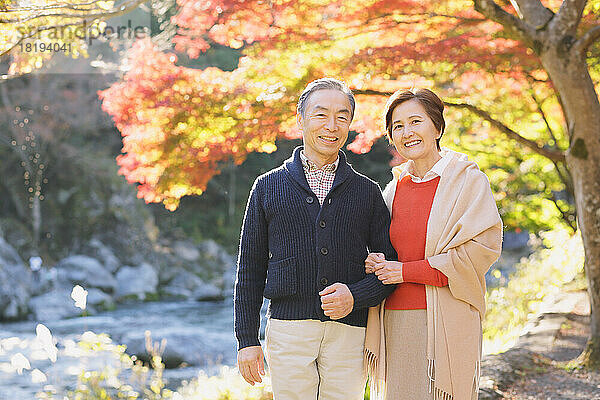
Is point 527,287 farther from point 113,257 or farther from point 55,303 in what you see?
point 113,257

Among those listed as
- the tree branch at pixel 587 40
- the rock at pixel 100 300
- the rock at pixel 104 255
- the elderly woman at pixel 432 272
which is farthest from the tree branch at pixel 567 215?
the rock at pixel 104 255

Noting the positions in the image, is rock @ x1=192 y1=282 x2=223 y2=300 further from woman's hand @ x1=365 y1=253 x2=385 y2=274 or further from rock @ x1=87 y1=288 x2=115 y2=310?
woman's hand @ x1=365 y1=253 x2=385 y2=274

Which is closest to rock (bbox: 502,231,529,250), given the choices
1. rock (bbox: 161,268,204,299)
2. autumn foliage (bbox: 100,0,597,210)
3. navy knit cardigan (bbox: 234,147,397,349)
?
rock (bbox: 161,268,204,299)

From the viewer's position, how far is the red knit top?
1868 millimetres

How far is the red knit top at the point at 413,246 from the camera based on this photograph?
1868 mm

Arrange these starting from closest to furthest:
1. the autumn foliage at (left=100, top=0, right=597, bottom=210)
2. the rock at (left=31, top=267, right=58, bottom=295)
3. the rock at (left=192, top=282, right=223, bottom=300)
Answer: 1. the autumn foliage at (left=100, top=0, right=597, bottom=210)
2. the rock at (left=31, top=267, right=58, bottom=295)
3. the rock at (left=192, top=282, right=223, bottom=300)

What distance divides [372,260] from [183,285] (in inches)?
462

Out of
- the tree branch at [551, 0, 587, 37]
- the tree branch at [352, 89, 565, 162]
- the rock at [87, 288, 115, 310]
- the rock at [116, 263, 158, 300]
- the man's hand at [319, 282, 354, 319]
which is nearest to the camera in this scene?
the man's hand at [319, 282, 354, 319]

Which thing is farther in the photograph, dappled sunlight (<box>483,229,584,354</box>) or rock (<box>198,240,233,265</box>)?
rock (<box>198,240,233,265</box>)

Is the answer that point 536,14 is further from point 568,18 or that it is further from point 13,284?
point 13,284

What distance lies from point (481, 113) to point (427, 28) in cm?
73

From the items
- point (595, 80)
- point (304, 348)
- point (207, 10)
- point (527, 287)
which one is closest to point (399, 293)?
point (304, 348)

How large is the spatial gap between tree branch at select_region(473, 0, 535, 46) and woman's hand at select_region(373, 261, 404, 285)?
7.14 feet

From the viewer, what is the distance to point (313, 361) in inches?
73.3
